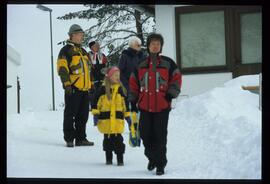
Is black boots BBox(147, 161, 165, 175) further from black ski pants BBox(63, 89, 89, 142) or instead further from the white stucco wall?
the white stucco wall

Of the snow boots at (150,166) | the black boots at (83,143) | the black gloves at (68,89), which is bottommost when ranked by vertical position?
the snow boots at (150,166)

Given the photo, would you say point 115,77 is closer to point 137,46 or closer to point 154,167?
point 137,46

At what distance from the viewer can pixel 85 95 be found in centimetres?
602

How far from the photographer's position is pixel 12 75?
5.70 m

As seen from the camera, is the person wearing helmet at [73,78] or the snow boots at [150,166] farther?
the person wearing helmet at [73,78]

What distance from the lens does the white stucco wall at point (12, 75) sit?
561 centimetres

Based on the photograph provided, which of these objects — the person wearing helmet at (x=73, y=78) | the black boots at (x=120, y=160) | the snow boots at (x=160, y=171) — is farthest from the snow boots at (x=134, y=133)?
the person wearing helmet at (x=73, y=78)

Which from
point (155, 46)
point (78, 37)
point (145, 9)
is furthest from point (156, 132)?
point (145, 9)

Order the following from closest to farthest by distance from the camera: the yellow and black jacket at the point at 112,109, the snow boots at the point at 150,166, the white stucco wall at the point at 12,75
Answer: the snow boots at the point at 150,166 → the yellow and black jacket at the point at 112,109 → the white stucco wall at the point at 12,75

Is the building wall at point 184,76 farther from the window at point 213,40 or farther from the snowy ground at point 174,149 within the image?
the snowy ground at point 174,149

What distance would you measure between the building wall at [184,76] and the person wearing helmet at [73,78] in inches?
64.3

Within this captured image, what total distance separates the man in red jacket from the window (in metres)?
2.83
